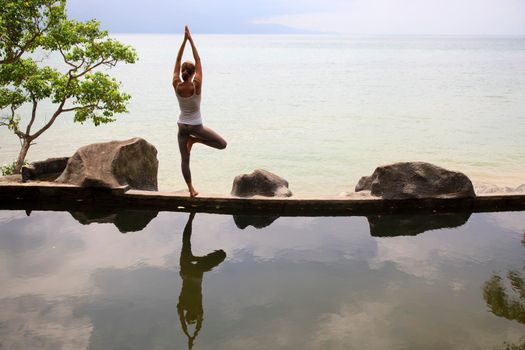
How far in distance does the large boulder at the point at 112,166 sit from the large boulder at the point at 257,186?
1582mm

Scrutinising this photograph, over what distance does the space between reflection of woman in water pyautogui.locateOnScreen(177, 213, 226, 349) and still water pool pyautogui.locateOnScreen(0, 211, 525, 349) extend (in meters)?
0.02

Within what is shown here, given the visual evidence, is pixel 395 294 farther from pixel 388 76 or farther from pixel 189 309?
pixel 388 76

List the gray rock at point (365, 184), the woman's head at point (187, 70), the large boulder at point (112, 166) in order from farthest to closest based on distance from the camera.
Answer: the gray rock at point (365, 184), the large boulder at point (112, 166), the woman's head at point (187, 70)

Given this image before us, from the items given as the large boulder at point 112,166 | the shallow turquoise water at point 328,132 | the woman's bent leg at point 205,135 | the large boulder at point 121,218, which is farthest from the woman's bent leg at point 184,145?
A: the shallow turquoise water at point 328,132

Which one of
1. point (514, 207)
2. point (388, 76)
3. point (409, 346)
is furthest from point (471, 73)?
point (409, 346)

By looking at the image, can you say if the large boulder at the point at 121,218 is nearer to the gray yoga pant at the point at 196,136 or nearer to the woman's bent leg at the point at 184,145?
the woman's bent leg at the point at 184,145

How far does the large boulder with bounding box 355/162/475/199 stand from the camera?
22.6 ft

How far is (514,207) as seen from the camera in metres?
7.08

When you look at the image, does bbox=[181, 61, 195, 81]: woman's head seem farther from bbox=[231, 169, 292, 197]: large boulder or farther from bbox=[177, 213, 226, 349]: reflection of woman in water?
bbox=[177, 213, 226, 349]: reflection of woman in water

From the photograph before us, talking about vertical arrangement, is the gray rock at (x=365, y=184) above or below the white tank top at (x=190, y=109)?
below

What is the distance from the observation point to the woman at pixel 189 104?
643cm

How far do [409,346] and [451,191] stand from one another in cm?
358

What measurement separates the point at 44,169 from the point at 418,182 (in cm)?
661

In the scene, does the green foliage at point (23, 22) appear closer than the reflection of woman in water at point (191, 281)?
No
